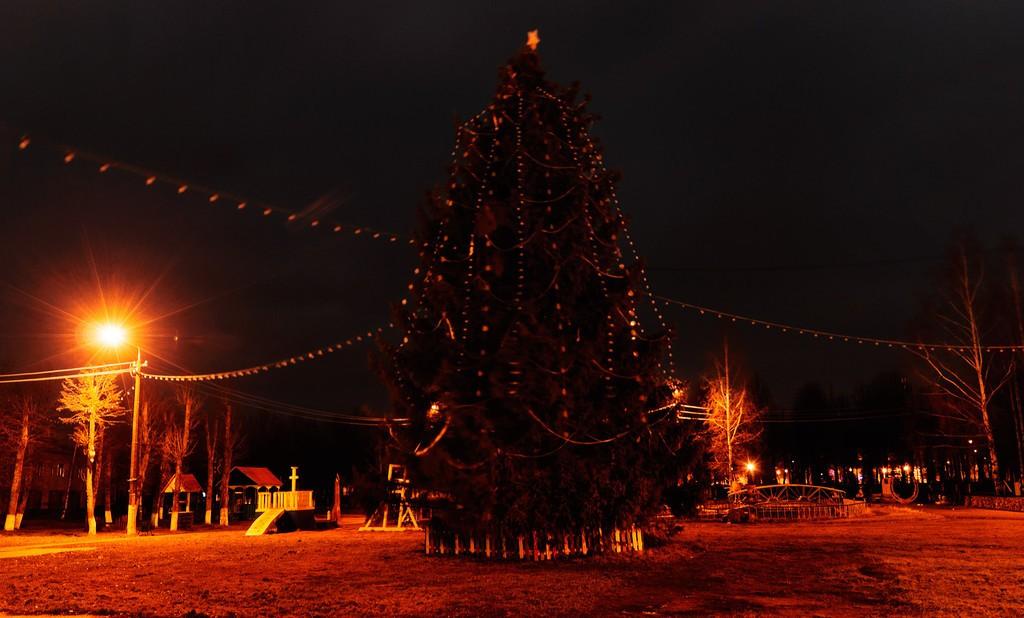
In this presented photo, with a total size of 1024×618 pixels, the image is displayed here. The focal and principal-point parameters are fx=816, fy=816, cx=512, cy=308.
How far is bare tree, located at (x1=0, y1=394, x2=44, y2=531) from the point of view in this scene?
116ft

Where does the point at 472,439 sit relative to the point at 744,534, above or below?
above

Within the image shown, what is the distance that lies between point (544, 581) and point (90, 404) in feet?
98.1

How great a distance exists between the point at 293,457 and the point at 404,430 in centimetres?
7782

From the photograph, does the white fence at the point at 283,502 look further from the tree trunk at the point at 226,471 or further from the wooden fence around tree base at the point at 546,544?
the wooden fence around tree base at the point at 546,544

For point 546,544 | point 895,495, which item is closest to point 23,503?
point 546,544

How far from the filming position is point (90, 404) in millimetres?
35750

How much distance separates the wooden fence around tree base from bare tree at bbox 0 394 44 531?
90.2 feet

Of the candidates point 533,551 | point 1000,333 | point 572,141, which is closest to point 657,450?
point 533,551

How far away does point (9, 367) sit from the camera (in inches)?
1654

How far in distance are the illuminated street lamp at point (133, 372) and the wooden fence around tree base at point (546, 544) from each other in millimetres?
15835

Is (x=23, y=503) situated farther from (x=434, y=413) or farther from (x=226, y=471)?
(x=434, y=413)

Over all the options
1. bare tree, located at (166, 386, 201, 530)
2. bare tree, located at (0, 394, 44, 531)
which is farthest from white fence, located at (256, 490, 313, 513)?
bare tree, located at (0, 394, 44, 531)

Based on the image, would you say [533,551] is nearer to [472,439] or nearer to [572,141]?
[472,439]

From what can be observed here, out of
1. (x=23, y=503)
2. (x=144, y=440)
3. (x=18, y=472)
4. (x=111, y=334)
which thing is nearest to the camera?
(x=111, y=334)
